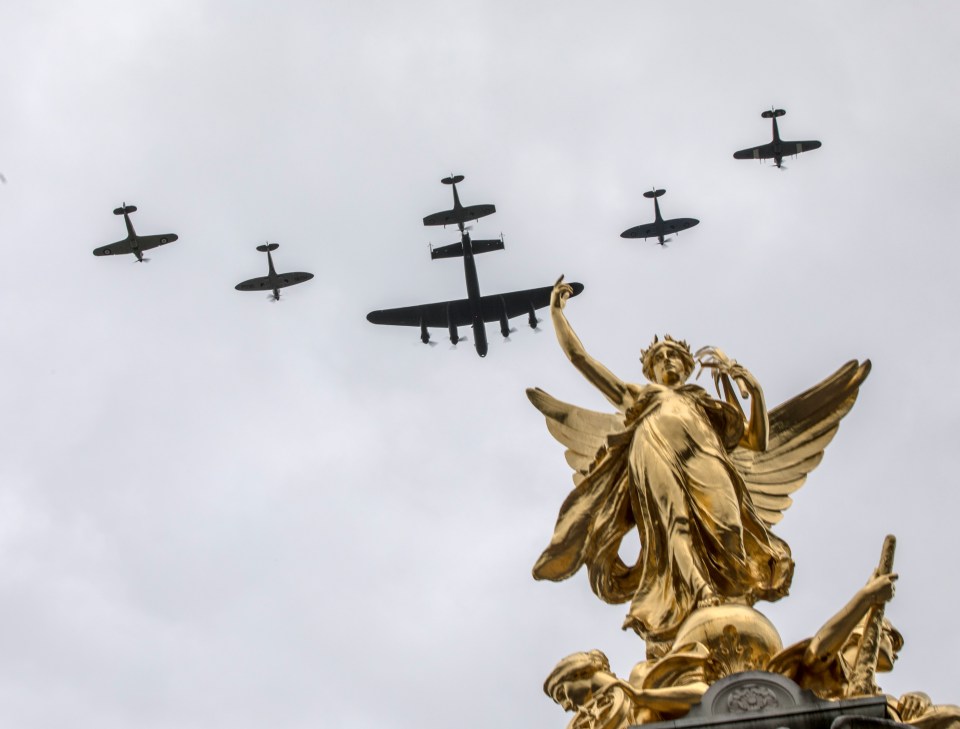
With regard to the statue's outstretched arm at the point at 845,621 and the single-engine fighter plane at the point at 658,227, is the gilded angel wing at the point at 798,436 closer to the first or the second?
the statue's outstretched arm at the point at 845,621

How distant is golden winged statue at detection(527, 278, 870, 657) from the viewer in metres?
21.3

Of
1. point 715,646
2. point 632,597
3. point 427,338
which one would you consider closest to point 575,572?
point 632,597

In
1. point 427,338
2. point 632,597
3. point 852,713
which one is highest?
point 427,338

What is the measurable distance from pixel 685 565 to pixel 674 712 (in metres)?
2.64

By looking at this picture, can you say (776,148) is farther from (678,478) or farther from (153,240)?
(678,478)

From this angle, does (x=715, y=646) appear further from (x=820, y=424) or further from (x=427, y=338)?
(x=427, y=338)

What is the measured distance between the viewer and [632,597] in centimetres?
2202

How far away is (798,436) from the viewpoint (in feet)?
75.3

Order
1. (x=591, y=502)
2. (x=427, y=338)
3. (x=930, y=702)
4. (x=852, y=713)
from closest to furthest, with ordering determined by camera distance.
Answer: (x=852, y=713) < (x=930, y=702) < (x=591, y=502) < (x=427, y=338)

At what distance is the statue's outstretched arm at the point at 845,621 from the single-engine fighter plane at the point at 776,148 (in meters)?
51.2

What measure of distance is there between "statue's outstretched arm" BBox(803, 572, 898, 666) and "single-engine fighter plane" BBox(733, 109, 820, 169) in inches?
2017

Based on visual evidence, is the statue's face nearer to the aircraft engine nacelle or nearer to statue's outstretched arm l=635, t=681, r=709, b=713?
statue's outstretched arm l=635, t=681, r=709, b=713

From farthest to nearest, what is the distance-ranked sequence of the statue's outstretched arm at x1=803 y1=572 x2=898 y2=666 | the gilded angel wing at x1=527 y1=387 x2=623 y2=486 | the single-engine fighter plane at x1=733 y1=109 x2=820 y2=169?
the single-engine fighter plane at x1=733 y1=109 x2=820 y2=169 → the gilded angel wing at x1=527 y1=387 x2=623 y2=486 → the statue's outstretched arm at x1=803 y1=572 x2=898 y2=666

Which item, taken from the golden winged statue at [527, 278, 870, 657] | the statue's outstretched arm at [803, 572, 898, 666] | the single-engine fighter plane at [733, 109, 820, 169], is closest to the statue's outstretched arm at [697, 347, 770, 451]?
the golden winged statue at [527, 278, 870, 657]
